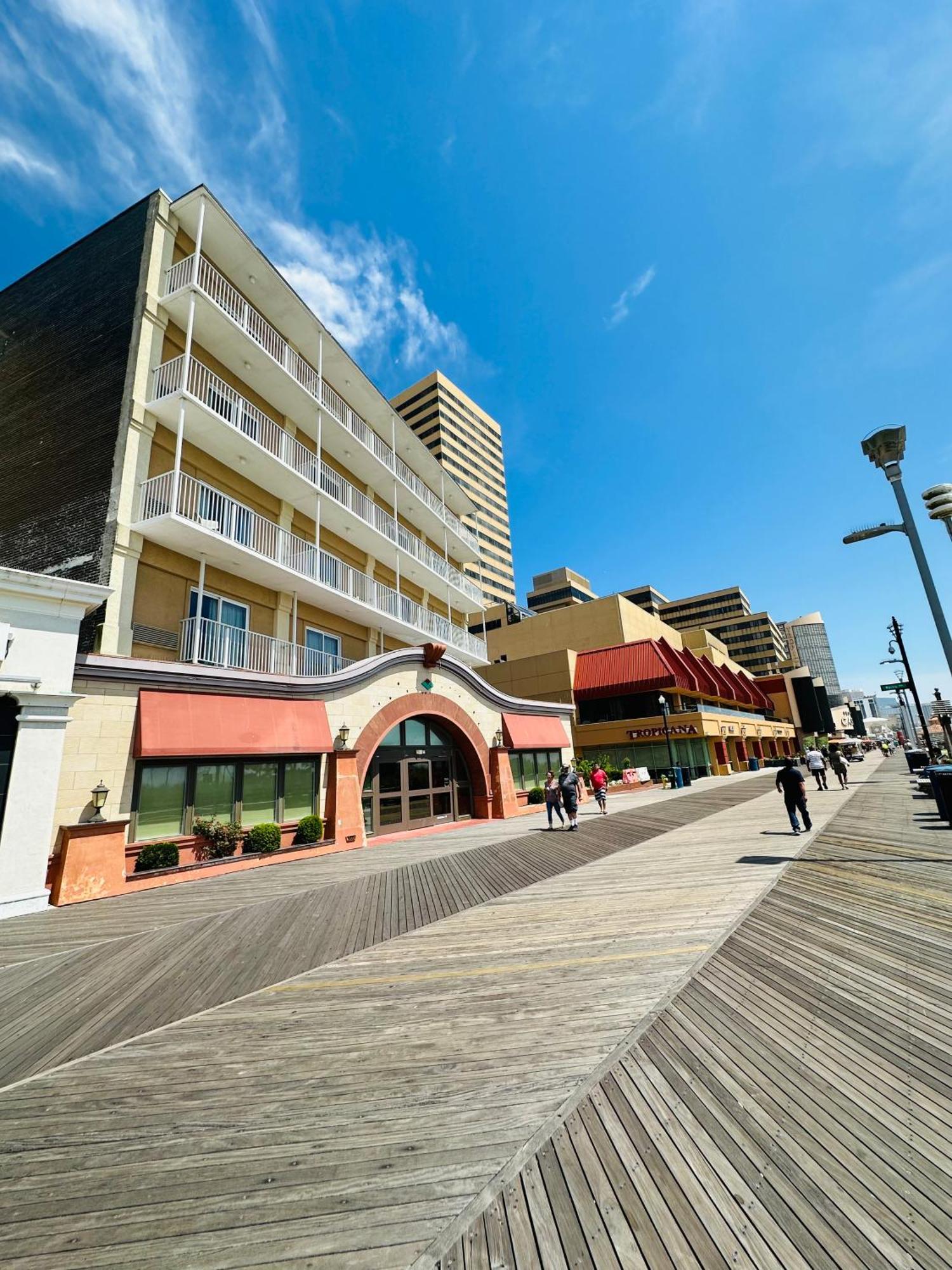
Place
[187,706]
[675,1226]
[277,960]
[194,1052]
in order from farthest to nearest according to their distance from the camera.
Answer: [187,706] < [277,960] < [194,1052] < [675,1226]

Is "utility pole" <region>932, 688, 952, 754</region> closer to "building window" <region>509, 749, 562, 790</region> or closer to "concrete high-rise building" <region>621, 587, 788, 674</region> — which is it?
"building window" <region>509, 749, 562, 790</region>

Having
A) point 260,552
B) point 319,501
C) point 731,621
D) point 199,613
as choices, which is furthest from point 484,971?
point 731,621

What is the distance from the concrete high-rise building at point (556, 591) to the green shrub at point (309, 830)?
84.5m

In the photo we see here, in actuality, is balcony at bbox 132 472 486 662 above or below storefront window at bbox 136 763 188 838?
above

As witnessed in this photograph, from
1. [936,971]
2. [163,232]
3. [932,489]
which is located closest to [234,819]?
[936,971]

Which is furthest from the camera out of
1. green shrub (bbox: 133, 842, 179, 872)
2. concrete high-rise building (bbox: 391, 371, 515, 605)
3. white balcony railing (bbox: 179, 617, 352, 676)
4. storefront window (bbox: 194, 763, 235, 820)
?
concrete high-rise building (bbox: 391, 371, 515, 605)

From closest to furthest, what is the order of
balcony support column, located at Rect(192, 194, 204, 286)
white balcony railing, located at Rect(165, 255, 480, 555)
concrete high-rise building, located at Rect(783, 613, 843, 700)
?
1. balcony support column, located at Rect(192, 194, 204, 286)
2. white balcony railing, located at Rect(165, 255, 480, 555)
3. concrete high-rise building, located at Rect(783, 613, 843, 700)

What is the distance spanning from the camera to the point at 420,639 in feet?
79.6

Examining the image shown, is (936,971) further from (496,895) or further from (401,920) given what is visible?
(401,920)

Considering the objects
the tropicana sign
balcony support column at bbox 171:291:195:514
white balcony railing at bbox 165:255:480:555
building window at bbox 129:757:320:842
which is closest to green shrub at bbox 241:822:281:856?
building window at bbox 129:757:320:842

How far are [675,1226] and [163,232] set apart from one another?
22.9m

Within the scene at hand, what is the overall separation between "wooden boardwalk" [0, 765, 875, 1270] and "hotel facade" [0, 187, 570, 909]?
646 cm

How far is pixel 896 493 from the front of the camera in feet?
26.3

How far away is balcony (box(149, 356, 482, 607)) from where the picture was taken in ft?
47.7
